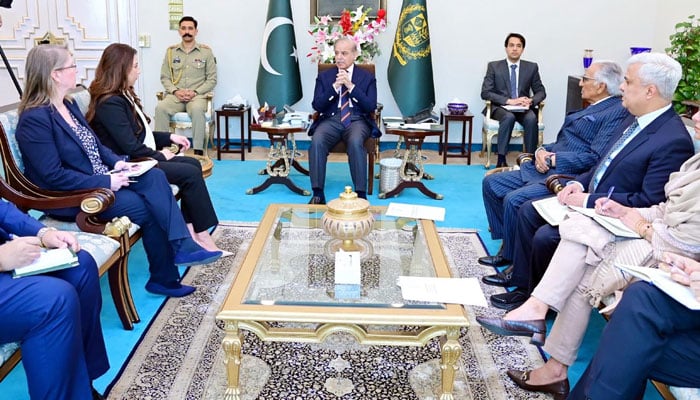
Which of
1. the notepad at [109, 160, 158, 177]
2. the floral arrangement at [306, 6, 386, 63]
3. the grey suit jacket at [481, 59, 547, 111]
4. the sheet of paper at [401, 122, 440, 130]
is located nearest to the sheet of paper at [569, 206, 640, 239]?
the notepad at [109, 160, 158, 177]

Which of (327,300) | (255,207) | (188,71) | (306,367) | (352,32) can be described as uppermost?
(352,32)

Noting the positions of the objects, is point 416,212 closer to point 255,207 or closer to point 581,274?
point 581,274

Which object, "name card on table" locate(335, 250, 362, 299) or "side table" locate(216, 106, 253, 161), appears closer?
"name card on table" locate(335, 250, 362, 299)

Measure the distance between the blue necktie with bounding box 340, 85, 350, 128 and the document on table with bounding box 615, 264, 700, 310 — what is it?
336cm

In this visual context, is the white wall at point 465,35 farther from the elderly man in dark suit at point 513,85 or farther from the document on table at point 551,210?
the document on table at point 551,210

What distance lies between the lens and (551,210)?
2.92 metres

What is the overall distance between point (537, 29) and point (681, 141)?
4605mm

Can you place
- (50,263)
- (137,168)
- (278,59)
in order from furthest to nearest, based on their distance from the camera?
(278,59)
(137,168)
(50,263)

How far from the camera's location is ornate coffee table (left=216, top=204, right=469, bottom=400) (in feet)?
6.88

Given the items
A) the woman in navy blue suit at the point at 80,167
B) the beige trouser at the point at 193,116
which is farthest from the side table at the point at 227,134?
the woman in navy blue suit at the point at 80,167

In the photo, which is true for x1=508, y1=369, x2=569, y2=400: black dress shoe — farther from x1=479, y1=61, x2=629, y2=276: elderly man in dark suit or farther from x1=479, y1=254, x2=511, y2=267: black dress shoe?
x1=479, y1=254, x2=511, y2=267: black dress shoe

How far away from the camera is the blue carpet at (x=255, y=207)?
2.56 m

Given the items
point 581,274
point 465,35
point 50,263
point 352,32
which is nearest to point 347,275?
point 581,274

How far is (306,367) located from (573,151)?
2.01 metres
